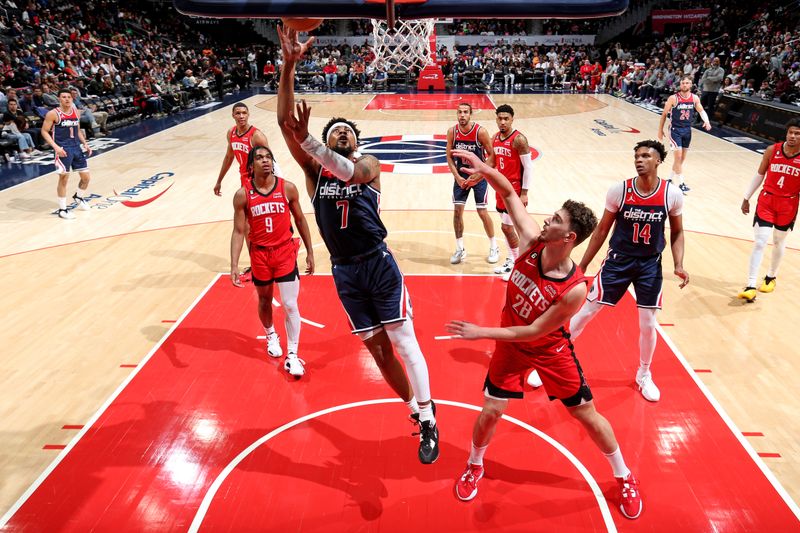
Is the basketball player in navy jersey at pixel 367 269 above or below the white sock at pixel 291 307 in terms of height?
above

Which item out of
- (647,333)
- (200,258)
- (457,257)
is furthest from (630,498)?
(200,258)

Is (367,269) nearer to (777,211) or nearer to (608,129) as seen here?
(777,211)

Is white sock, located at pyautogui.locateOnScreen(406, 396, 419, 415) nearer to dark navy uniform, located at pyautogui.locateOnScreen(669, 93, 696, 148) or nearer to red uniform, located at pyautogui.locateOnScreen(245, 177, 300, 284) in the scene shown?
red uniform, located at pyautogui.locateOnScreen(245, 177, 300, 284)

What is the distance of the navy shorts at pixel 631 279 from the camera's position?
4.74 meters

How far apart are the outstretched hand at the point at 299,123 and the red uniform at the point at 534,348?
1.41 meters

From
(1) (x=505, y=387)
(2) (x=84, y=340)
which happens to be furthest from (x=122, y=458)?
(1) (x=505, y=387)

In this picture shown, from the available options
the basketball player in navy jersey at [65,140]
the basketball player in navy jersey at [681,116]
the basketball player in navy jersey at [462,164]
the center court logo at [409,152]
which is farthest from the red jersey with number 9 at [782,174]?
the basketball player in navy jersey at [65,140]

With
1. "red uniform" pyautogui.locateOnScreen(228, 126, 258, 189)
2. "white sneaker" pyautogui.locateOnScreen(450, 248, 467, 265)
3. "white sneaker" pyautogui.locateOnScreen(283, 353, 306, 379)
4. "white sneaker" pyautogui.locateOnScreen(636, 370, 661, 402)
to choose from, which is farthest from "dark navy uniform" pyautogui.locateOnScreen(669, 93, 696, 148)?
"white sneaker" pyautogui.locateOnScreen(283, 353, 306, 379)

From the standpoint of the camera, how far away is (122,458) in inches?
170

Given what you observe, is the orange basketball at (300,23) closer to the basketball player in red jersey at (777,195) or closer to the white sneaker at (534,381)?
the white sneaker at (534,381)

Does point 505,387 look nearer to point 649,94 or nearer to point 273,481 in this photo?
point 273,481

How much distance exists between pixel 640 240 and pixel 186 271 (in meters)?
5.55

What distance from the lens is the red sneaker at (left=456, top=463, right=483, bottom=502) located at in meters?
3.87

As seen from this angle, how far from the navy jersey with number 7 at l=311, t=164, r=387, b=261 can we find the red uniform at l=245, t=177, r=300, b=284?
122cm
